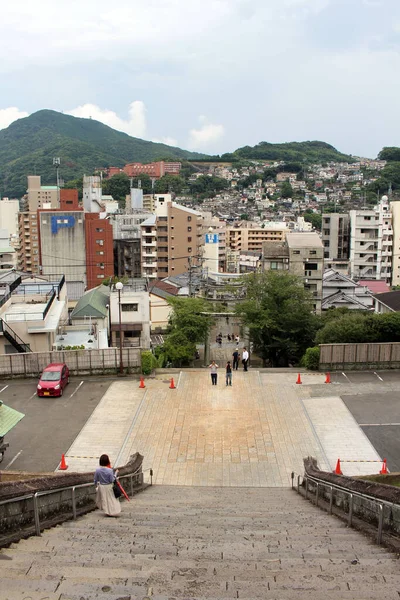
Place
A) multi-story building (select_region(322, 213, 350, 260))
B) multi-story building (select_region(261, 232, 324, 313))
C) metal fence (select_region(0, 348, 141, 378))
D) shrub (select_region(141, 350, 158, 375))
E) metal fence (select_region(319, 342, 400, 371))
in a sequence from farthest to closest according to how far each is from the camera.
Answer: multi-story building (select_region(322, 213, 350, 260)) → multi-story building (select_region(261, 232, 324, 313)) → metal fence (select_region(319, 342, 400, 371)) → shrub (select_region(141, 350, 158, 375)) → metal fence (select_region(0, 348, 141, 378))

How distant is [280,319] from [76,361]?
13632 mm

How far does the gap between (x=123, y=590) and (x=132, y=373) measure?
18092 millimetres

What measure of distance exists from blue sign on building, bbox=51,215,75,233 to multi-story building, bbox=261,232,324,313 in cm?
2891

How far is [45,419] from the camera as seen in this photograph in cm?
1820

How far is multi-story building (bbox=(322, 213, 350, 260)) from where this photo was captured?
249ft

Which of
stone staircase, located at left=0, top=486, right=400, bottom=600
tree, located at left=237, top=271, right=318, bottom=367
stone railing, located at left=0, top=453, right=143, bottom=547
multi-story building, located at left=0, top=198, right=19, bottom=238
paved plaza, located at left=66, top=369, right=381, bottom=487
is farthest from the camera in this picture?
multi-story building, located at left=0, top=198, right=19, bottom=238

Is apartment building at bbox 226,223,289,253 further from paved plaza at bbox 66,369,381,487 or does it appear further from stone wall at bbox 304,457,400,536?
stone wall at bbox 304,457,400,536

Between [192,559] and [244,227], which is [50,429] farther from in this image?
[244,227]

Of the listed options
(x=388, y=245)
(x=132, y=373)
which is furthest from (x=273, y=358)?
(x=388, y=245)

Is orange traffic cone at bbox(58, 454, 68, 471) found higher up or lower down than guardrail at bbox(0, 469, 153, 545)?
lower down

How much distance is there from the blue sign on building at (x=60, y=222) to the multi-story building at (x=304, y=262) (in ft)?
94.8

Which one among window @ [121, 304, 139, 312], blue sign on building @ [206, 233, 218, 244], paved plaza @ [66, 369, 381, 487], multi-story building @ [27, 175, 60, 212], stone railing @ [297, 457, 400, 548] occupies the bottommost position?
paved plaza @ [66, 369, 381, 487]

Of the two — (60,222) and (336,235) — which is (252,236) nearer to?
(336,235)

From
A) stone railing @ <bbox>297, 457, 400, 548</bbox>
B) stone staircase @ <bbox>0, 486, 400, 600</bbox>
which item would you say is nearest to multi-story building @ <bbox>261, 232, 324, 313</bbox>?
stone railing @ <bbox>297, 457, 400, 548</bbox>
